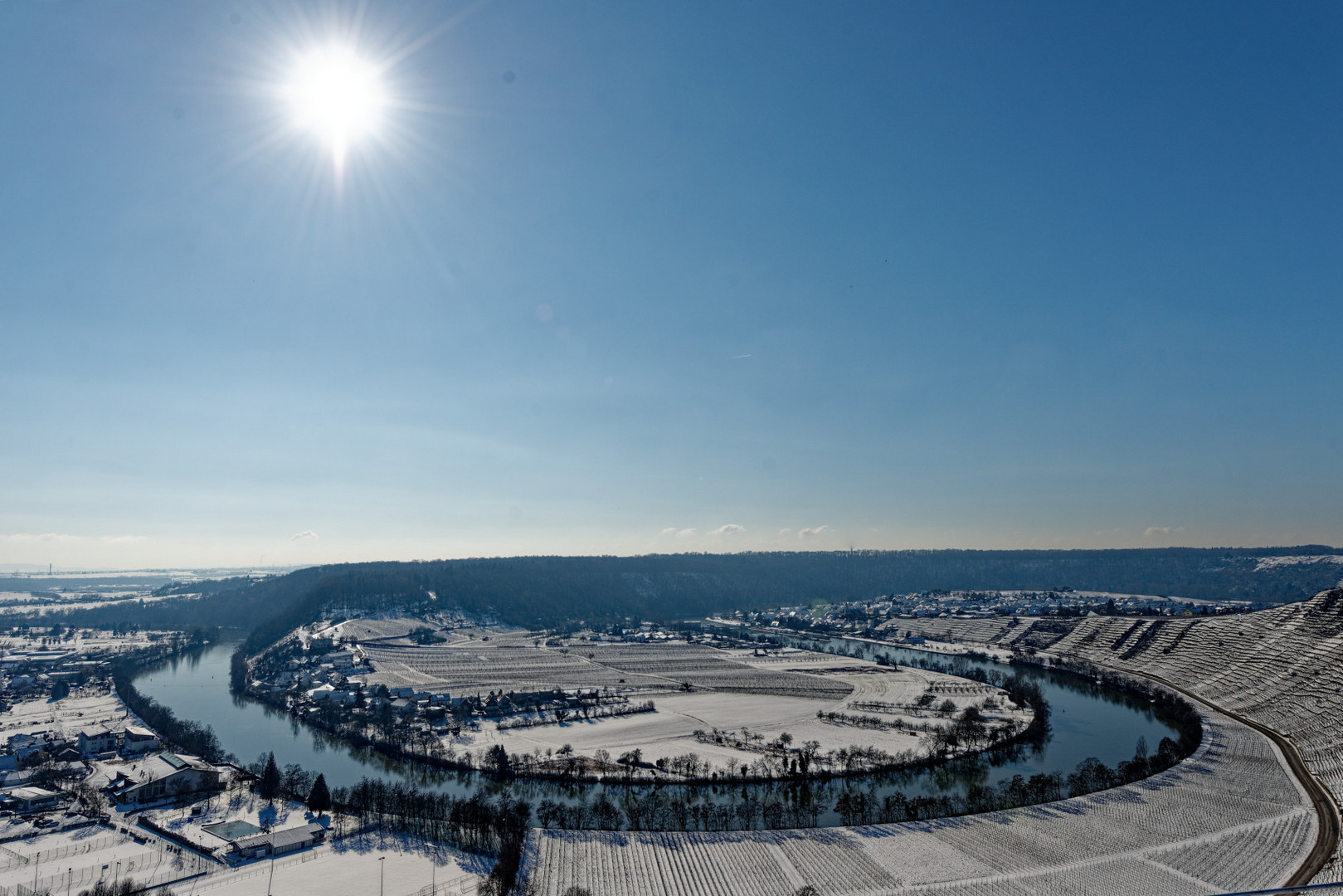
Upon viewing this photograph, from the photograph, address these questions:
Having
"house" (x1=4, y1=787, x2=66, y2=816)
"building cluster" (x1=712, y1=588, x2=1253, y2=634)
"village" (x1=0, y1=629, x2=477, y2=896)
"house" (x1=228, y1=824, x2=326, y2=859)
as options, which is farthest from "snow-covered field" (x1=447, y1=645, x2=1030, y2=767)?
"building cluster" (x1=712, y1=588, x2=1253, y2=634)

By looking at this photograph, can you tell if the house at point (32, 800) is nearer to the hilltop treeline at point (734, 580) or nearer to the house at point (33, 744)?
the house at point (33, 744)

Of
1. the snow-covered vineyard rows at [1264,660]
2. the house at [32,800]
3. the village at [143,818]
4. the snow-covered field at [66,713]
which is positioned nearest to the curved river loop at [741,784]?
the snow-covered field at [66,713]

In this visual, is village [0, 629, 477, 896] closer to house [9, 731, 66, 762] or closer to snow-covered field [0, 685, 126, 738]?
house [9, 731, 66, 762]

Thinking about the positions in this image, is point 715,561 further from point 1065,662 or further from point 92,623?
point 92,623

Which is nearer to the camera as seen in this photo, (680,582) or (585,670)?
(585,670)

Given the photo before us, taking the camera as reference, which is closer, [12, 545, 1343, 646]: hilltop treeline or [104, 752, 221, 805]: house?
[104, 752, 221, 805]: house

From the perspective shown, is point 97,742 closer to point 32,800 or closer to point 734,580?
point 32,800

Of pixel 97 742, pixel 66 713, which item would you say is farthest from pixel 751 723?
pixel 66 713

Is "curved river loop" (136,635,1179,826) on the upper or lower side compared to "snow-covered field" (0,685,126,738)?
lower
